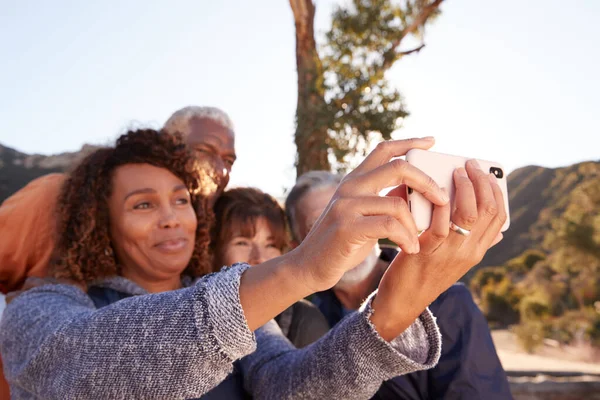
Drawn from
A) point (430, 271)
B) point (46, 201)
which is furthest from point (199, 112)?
point (430, 271)

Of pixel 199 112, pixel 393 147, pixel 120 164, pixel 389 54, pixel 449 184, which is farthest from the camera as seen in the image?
pixel 389 54

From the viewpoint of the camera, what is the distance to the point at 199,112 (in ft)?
Result: 10.0

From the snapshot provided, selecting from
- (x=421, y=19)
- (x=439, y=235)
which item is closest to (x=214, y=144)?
(x=439, y=235)

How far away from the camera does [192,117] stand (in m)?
3.03

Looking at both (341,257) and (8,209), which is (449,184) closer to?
(341,257)

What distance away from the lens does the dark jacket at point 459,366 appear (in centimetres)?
200

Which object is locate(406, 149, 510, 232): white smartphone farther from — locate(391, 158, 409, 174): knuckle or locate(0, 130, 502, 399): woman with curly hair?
locate(391, 158, 409, 174): knuckle

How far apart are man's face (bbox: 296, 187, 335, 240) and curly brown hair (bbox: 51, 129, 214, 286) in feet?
2.25

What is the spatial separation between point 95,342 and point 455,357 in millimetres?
1353

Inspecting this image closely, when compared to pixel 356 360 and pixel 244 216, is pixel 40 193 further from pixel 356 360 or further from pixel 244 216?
pixel 356 360

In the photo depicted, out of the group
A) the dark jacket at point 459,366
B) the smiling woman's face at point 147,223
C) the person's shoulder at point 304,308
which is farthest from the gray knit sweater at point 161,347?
the person's shoulder at point 304,308

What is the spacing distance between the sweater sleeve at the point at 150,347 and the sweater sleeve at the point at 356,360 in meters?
0.40

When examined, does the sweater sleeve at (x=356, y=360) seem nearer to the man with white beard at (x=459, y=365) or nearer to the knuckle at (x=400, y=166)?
the knuckle at (x=400, y=166)

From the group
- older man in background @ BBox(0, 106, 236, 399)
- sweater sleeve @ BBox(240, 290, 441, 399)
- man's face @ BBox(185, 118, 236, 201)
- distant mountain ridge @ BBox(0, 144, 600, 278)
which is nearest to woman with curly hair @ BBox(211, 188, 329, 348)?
man's face @ BBox(185, 118, 236, 201)
